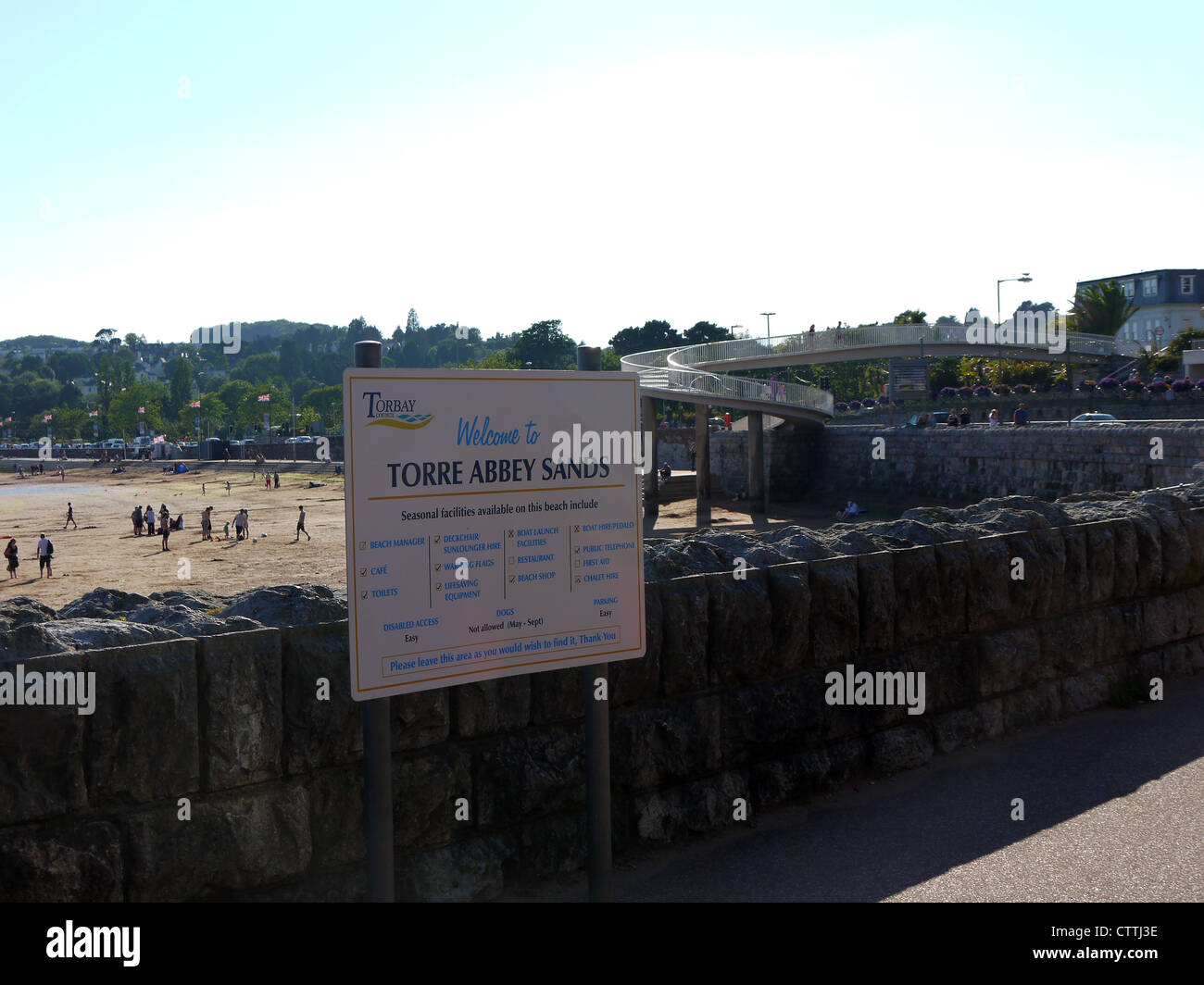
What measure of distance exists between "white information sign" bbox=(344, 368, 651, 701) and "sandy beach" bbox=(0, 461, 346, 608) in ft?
41.9

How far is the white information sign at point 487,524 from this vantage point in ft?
10.7

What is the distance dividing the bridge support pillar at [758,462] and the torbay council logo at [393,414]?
46.3 m

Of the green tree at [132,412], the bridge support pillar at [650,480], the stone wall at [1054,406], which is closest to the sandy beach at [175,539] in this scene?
the bridge support pillar at [650,480]

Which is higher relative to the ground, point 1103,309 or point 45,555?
point 1103,309

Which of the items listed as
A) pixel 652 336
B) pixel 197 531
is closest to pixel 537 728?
pixel 197 531

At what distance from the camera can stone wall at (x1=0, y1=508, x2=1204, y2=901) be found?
3.86m

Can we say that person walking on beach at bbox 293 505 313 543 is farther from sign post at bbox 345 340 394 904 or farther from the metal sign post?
sign post at bbox 345 340 394 904

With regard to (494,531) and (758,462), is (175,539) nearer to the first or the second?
(758,462)

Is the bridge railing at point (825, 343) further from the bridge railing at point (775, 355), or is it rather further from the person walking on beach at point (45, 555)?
the person walking on beach at point (45, 555)

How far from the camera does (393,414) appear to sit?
3.30m

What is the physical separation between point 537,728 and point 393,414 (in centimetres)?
223

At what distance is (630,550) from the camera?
3.80 m

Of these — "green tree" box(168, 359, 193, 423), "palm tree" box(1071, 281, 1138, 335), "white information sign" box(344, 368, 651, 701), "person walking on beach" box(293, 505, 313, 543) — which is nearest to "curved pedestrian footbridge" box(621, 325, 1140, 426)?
"palm tree" box(1071, 281, 1138, 335)
